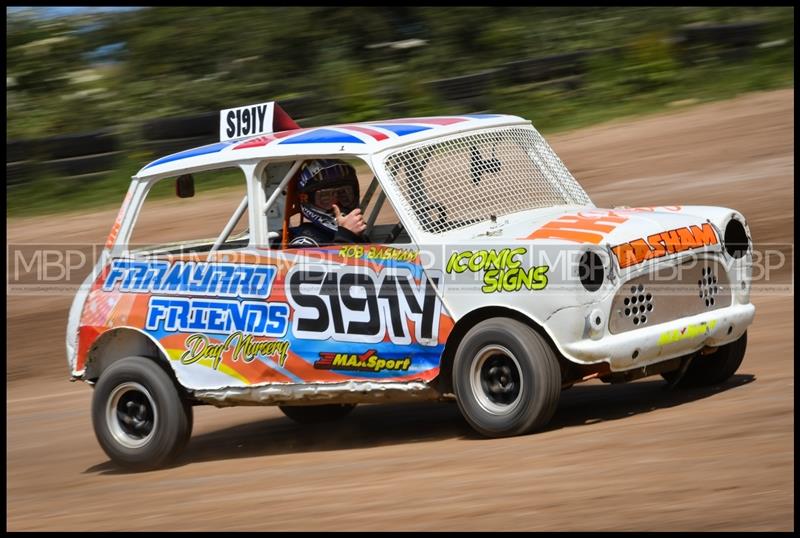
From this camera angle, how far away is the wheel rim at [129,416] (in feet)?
24.4

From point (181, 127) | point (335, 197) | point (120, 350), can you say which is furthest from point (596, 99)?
point (120, 350)

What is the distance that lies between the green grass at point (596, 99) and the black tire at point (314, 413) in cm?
801

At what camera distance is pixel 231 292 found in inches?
276

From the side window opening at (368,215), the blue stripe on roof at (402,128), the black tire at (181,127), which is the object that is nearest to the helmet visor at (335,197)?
the side window opening at (368,215)

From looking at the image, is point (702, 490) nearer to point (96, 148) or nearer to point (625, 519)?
point (625, 519)

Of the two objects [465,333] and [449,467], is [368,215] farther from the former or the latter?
[449,467]

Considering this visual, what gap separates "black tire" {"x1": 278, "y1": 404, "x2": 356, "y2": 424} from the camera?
841cm

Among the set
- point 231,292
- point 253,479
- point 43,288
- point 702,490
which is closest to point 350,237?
point 231,292

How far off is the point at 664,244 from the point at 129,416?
11.2ft

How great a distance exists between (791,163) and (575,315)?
8043 mm

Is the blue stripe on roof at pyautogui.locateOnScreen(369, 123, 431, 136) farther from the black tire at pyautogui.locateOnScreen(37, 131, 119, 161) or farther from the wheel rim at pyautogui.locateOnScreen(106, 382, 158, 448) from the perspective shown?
the black tire at pyautogui.locateOnScreen(37, 131, 119, 161)

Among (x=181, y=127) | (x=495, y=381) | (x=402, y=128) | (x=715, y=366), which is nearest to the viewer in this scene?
(x=495, y=381)

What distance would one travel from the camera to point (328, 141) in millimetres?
6887

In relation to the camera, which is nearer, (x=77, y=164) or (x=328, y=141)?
(x=328, y=141)
